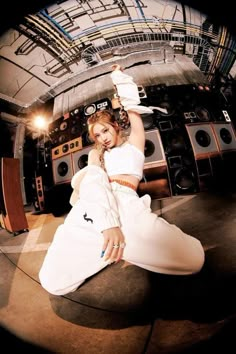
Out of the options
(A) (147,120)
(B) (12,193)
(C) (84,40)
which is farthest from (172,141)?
(B) (12,193)

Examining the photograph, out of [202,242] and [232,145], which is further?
[232,145]

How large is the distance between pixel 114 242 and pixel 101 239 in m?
0.05

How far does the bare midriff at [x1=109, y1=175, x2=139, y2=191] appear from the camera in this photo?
0.64 m

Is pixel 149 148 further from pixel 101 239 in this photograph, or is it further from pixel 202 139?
pixel 101 239

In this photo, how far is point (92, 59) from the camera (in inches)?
27.9

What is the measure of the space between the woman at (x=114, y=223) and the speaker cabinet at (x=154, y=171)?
2 centimetres

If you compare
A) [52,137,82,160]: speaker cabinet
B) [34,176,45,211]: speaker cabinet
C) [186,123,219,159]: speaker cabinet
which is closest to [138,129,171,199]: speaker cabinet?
[186,123,219,159]: speaker cabinet

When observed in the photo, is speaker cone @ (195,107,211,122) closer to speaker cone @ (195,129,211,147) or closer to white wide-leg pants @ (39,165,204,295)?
speaker cone @ (195,129,211,147)

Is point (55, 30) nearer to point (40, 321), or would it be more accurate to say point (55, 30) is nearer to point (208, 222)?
point (208, 222)

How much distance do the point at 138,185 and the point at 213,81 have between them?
0.46 metres

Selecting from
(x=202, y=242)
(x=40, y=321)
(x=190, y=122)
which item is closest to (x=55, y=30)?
(x=190, y=122)

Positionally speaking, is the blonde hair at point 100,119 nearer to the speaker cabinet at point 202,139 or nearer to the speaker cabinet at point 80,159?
the speaker cabinet at point 80,159

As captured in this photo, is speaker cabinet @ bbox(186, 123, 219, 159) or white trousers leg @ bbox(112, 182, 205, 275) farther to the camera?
speaker cabinet @ bbox(186, 123, 219, 159)

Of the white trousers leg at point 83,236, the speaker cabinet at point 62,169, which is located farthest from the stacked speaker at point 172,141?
the white trousers leg at point 83,236
